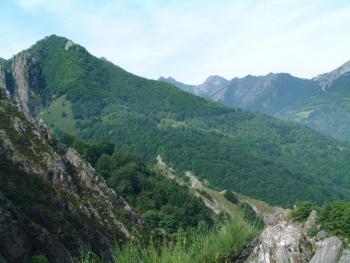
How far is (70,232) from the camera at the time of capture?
1560 inches

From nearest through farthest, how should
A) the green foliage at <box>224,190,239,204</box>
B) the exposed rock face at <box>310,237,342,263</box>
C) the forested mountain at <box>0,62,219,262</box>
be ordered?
the exposed rock face at <box>310,237,342,263</box>
the forested mountain at <box>0,62,219,262</box>
the green foliage at <box>224,190,239,204</box>

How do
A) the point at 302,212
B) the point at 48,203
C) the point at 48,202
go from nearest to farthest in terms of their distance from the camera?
the point at 302,212 < the point at 48,203 < the point at 48,202

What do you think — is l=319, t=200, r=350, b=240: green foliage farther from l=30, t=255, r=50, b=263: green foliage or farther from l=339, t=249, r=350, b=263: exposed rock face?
l=30, t=255, r=50, b=263: green foliage

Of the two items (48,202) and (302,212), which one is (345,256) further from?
(48,202)

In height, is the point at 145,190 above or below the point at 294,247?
below

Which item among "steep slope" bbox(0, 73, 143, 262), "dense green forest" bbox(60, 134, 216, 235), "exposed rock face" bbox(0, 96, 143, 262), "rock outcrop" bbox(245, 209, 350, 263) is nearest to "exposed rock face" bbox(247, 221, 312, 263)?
"rock outcrop" bbox(245, 209, 350, 263)

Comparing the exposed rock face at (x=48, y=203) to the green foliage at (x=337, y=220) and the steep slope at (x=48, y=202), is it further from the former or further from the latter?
the green foliage at (x=337, y=220)

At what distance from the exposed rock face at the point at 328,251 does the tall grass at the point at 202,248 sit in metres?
1.65

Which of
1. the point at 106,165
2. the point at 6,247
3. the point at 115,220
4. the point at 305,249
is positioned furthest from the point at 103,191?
the point at 305,249

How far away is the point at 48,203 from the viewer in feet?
141

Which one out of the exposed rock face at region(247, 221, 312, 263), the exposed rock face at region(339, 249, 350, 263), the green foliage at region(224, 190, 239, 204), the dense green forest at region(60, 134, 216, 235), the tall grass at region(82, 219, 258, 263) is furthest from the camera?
the green foliage at region(224, 190, 239, 204)

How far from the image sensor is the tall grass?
33.3 ft

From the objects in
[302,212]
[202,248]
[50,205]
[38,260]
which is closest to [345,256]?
[202,248]

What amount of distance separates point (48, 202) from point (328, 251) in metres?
35.0
